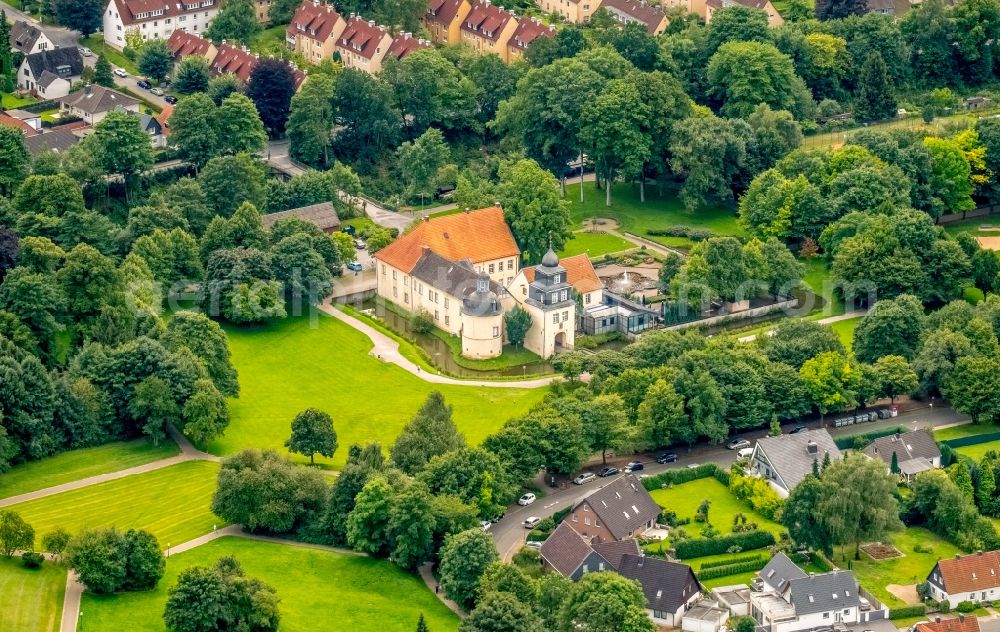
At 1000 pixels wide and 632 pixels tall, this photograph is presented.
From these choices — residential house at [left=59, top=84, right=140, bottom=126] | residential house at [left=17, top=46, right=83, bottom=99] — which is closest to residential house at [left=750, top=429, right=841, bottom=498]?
residential house at [left=59, top=84, right=140, bottom=126]

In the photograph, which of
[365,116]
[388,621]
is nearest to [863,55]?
[365,116]

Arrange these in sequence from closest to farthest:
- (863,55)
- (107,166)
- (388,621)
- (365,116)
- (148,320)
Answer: (388,621) < (148,320) < (107,166) < (365,116) < (863,55)

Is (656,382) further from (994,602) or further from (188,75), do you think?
(188,75)

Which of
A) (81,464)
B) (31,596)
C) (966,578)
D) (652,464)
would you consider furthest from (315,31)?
(966,578)

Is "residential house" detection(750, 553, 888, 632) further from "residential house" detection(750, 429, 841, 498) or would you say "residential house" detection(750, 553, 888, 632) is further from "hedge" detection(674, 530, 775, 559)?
"residential house" detection(750, 429, 841, 498)

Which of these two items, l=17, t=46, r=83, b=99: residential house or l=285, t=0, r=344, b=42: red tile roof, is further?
l=285, t=0, r=344, b=42: red tile roof

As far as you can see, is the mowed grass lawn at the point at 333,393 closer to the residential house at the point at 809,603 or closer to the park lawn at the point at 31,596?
the park lawn at the point at 31,596

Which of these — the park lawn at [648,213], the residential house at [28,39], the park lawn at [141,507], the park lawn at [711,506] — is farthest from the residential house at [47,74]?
the park lawn at [711,506]
